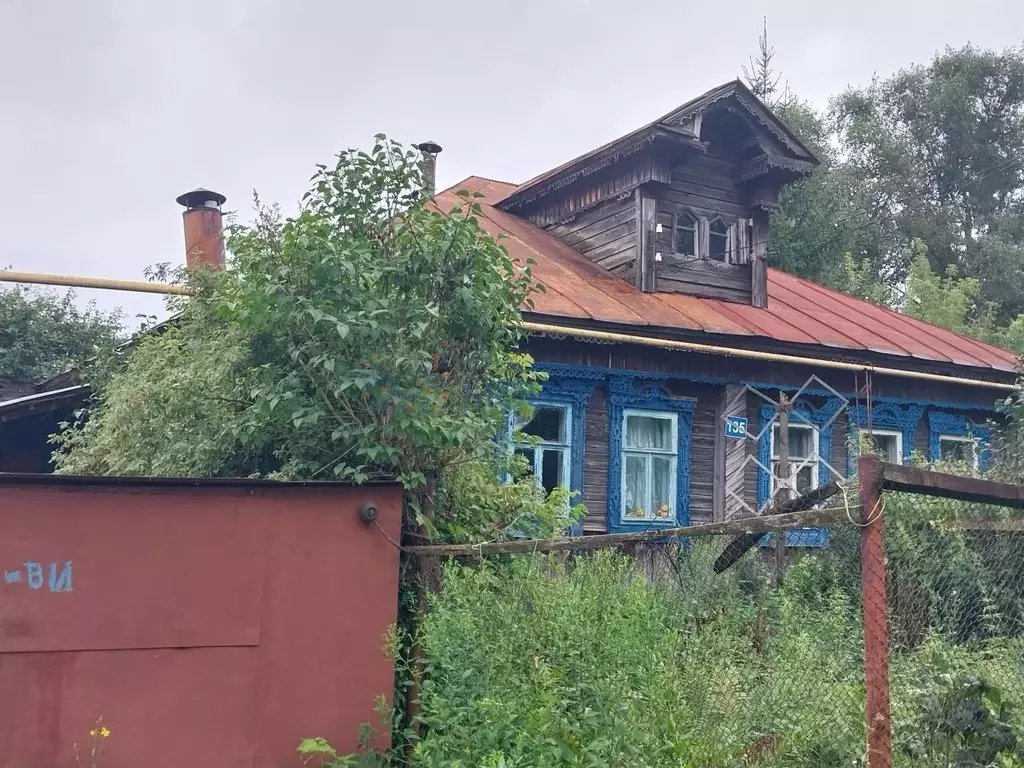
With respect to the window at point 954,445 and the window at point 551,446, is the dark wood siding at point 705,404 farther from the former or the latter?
the window at point 954,445

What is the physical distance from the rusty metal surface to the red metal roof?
16.9 ft

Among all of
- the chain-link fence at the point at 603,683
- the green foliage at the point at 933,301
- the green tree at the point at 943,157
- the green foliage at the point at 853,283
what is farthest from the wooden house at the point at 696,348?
the green tree at the point at 943,157

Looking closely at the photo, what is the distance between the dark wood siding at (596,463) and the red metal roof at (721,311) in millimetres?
1211

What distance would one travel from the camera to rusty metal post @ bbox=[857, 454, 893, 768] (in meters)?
3.14

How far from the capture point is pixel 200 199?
11.6m

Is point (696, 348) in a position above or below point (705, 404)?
above

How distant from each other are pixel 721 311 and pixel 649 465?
2.40 metres

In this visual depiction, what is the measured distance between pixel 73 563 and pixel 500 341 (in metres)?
2.71

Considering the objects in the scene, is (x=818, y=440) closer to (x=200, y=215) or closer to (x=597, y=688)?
(x=200, y=215)

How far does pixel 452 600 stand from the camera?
5098mm

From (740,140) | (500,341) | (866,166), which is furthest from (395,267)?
(866,166)

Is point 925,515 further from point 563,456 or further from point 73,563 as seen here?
point 563,456

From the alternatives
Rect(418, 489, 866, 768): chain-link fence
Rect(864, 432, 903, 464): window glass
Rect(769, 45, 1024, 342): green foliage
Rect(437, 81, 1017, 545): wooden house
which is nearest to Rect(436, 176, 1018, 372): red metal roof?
Rect(437, 81, 1017, 545): wooden house

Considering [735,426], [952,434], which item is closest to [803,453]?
[735,426]
